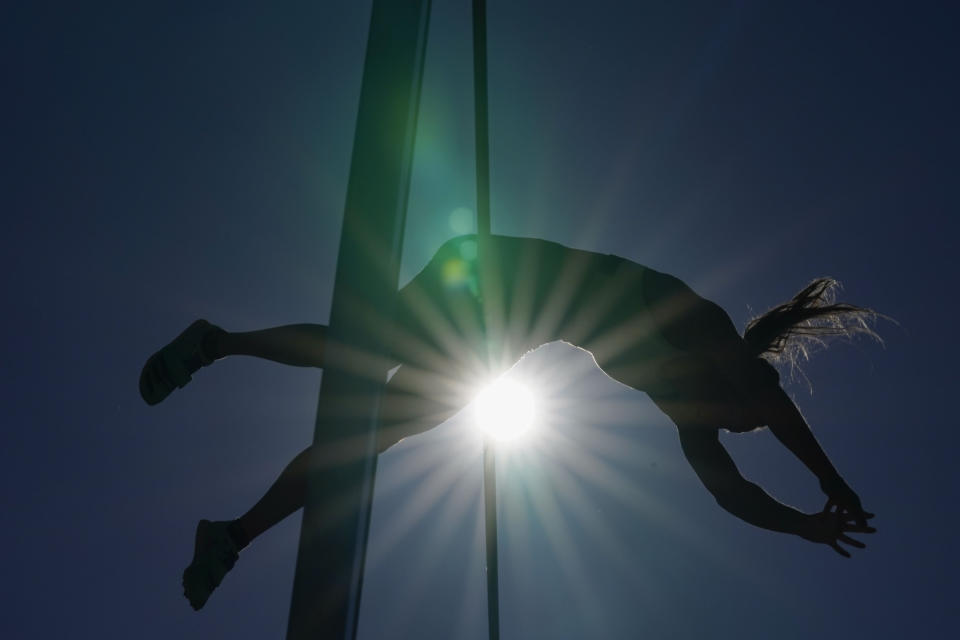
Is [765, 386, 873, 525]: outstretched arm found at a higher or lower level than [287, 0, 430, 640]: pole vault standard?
higher

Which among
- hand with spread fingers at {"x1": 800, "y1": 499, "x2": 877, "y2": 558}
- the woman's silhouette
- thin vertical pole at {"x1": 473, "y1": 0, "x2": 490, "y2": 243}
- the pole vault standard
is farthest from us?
hand with spread fingers at {"x1": 800, "y1": 499, "x2": 877, "y2": 558}

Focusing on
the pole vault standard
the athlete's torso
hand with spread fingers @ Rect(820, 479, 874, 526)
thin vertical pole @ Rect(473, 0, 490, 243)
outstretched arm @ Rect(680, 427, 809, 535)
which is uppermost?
thin vertical pole @ Rect(473, 0, 490, 243)

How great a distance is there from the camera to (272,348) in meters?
1.78

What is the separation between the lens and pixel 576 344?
2424 mm

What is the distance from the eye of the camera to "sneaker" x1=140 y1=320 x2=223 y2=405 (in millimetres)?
1864

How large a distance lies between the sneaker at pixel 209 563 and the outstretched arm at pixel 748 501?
164 cm

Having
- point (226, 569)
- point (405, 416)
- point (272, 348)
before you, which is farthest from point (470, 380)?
point (226, 569)

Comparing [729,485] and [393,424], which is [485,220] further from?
[729,485]

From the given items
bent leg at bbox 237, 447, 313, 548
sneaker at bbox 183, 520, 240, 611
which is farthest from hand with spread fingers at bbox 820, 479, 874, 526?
sneaker at bbox 183, 520, 240, 611

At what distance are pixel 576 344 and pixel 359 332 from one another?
1635 mm

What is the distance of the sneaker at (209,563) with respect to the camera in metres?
1.79

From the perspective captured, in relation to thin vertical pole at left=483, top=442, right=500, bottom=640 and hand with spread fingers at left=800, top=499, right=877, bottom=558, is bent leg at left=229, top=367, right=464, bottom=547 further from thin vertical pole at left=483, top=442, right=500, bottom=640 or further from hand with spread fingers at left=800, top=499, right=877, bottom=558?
hand with spread fingers at left=800, top=499, right=877, bottom=558

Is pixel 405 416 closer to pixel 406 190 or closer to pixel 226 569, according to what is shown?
pixel 226 569

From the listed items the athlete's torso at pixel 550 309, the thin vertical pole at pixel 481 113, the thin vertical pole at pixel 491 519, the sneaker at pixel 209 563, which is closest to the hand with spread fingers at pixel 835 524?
the athlete's torso at pixel 550 309
